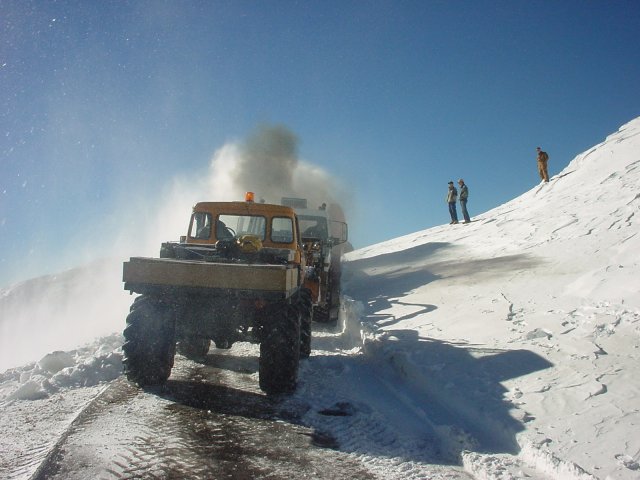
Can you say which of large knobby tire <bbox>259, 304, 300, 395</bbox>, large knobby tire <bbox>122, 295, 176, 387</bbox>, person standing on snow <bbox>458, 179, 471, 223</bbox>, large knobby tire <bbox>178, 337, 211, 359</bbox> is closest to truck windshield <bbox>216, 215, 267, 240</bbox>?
large knobby tire <bbox>178, 337, 211, 359</bbox>

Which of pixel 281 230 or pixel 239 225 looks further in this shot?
pixel 239 225

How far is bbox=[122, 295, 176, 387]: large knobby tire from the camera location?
223 inches

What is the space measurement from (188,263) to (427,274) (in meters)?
8.80

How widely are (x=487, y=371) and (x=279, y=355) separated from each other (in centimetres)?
237

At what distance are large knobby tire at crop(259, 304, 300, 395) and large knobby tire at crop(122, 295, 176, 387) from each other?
114cm

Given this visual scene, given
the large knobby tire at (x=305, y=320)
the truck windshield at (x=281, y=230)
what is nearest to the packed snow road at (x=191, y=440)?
the large knobby tire at (x=305, y=320)

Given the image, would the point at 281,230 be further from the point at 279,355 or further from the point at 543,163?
the point at 543,163

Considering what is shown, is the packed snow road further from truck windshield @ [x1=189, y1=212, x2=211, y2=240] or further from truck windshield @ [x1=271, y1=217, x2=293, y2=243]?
truck windshield @ [x1=189, y1=212, x2=211, y2=240]

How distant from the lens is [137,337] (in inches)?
223

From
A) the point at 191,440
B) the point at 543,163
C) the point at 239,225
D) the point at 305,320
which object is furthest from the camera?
the point at 543,163

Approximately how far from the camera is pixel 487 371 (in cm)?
573

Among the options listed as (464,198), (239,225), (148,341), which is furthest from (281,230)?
(464,198)

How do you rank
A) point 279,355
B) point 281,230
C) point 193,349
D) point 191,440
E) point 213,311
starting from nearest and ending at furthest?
1. point 191,440
2. point 279,355
3. point 213,311
4. point 193,349
5. point 281,230

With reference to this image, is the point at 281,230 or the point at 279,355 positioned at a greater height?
the point at 281,230
